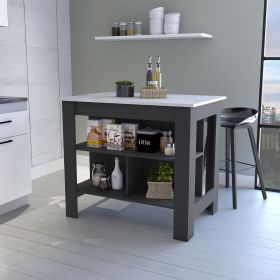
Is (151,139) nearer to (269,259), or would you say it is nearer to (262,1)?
(269,259)

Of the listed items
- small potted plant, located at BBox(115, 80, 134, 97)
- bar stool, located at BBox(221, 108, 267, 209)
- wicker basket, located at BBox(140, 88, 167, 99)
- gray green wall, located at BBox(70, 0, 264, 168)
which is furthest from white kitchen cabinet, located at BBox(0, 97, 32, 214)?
bar stool, located at BBox(221, 108, 267, 209)

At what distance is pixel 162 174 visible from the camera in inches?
124

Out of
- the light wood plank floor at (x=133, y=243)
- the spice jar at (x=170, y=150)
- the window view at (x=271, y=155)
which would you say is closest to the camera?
the light wood plank floor at (x=133, y=243)

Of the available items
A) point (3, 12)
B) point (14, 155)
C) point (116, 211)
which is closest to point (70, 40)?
point (3, 12)

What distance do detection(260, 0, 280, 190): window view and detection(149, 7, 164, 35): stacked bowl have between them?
1.04 meters

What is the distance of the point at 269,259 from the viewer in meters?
2.63

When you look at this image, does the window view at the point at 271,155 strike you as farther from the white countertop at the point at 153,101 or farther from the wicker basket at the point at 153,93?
the wicker basket at the point at 153,93

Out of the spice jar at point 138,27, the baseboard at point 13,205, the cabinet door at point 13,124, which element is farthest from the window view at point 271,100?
the baseboard at point 13,205

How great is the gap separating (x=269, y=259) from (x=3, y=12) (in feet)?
9.51

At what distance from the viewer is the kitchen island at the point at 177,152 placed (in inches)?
110

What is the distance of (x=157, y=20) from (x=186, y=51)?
44cm

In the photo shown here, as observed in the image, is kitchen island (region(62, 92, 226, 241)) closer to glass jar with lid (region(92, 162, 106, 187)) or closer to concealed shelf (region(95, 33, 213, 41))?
glass jar with lid (region(92, 162, 106, 187))

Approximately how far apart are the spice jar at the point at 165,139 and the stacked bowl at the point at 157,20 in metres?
1.55

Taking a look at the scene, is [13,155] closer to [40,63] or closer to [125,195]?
[125,195]
